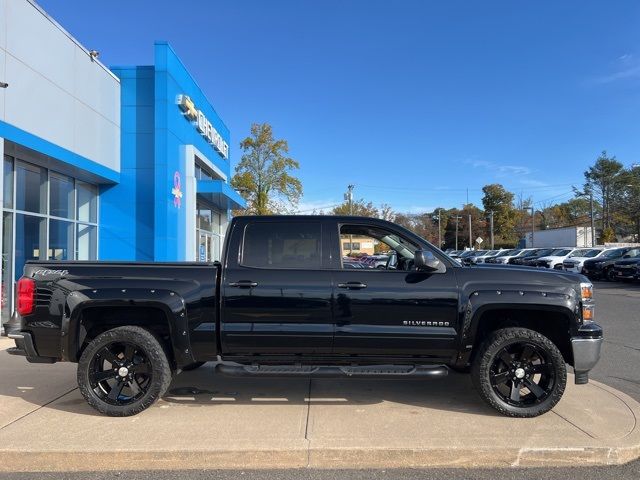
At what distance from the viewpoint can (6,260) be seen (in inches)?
400

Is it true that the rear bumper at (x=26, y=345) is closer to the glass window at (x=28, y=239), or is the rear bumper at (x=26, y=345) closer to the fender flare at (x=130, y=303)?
the fender flare at (x=130, y=303)

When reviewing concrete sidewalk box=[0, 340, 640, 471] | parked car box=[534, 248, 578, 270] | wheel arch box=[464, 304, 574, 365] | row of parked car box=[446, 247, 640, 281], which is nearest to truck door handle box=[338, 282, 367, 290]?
wheel arch box=[464, 304, 574, 365]

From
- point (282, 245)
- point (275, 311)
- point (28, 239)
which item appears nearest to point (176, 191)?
point (28, 239)

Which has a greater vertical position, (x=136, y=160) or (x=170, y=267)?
(x=136, y=160)

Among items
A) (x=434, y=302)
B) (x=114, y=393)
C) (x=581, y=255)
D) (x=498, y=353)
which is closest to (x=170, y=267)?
(x=114, y=393)

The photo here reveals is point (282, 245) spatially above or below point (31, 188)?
below

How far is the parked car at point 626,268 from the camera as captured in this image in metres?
21.8

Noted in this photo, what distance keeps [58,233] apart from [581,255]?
2809cm

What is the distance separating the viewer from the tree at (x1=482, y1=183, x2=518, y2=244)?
86.3 meters

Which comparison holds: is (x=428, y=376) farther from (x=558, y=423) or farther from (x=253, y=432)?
(x=253, y=432)

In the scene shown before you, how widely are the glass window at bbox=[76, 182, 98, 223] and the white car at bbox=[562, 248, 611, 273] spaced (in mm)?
24039

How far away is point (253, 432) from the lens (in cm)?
438

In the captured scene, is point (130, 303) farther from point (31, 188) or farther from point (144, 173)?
point (144, 173)

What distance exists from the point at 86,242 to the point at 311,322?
11404 mm
